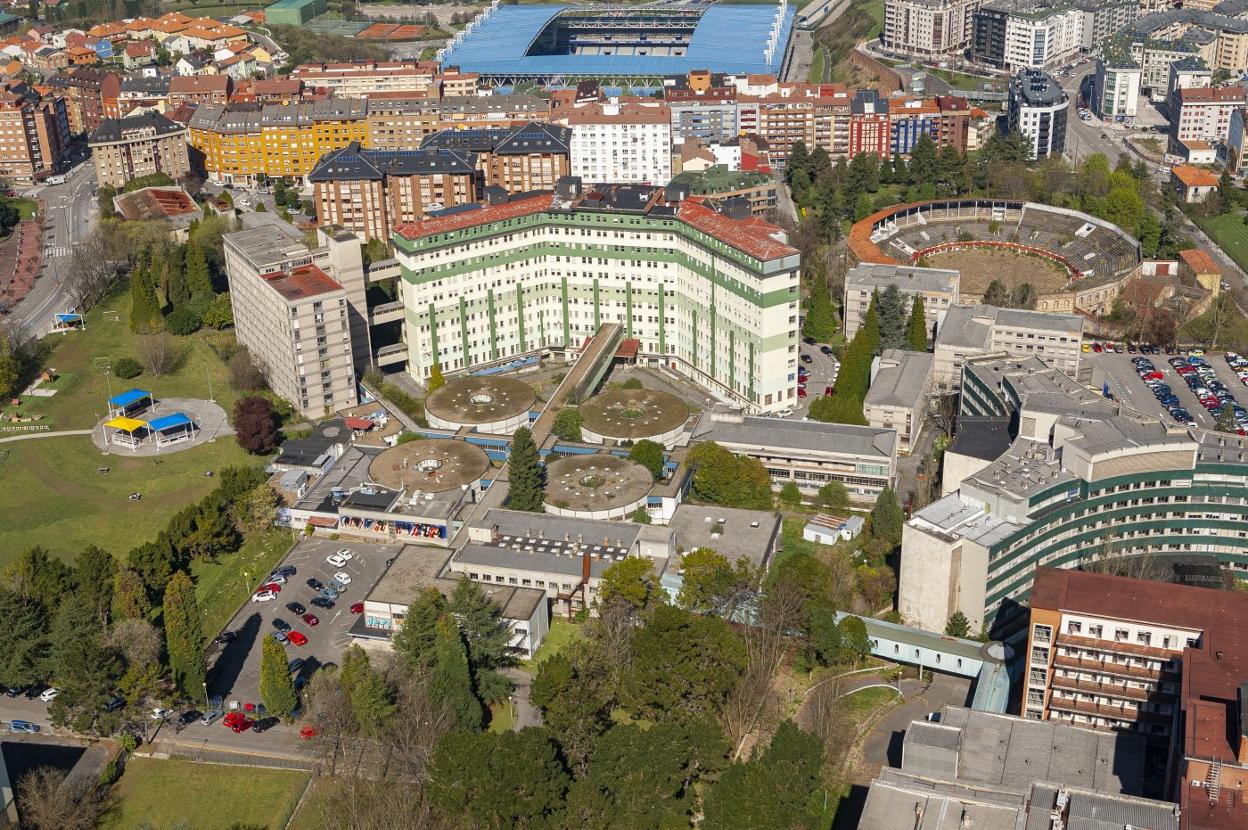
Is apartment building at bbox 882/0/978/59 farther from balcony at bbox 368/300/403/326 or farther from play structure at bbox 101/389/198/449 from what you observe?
play structure at bbox 101/389/198/449

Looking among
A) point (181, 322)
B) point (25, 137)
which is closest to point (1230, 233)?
point (181, 322)

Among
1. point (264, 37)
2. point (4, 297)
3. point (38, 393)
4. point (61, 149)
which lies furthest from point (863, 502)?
point (264, 37)

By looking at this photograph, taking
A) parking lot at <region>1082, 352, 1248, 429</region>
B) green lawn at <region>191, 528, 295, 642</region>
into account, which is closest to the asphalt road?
green lawn at <region>191, 528, 295, 642</region>

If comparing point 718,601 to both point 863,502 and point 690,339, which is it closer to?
point 863,502

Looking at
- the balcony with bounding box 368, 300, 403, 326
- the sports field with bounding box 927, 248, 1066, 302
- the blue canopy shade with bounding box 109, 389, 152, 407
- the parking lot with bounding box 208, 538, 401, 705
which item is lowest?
the parking lot with bounding box 208, 538, 401, 705

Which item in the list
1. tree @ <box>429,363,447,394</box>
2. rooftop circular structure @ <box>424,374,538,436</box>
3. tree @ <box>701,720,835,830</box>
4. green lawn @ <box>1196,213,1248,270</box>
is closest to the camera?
tree @ <box>701,720,835,830</box>

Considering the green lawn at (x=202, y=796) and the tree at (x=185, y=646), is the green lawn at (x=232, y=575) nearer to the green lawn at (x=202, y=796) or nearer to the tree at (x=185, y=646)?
the tree at (x=185, y=646)

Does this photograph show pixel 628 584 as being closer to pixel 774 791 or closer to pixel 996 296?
pixel 774 791
